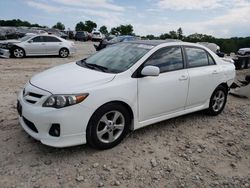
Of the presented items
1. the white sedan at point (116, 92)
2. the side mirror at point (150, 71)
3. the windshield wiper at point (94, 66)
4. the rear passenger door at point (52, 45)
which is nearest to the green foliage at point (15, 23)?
the rear passenger door at point (52, 45)

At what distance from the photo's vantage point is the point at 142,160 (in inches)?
148

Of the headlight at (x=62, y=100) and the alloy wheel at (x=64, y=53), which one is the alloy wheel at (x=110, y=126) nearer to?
the headlight at (x=62, y=100)

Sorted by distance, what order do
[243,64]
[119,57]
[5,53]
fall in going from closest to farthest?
→ [119,57], [243,64], [5,53]

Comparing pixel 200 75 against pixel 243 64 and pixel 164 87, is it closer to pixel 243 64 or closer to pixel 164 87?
pixel 164 87

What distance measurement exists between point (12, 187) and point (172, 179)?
73.1 inches

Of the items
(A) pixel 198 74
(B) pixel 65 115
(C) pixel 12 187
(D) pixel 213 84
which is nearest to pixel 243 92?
(D) pixel 213 84

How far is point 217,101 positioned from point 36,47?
12127 mm

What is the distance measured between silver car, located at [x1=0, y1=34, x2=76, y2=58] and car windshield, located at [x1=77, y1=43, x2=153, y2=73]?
1115cm

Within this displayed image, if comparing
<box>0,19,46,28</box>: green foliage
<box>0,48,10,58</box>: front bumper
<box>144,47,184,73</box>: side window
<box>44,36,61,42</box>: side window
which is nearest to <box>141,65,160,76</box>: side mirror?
<box>144,47,184,73</box>: side window

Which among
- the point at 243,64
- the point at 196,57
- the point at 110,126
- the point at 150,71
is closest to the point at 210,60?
the point at 196,57

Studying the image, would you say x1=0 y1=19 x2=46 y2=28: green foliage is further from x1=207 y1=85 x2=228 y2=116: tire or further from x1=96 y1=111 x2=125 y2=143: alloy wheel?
x1=96 y1=111 x2=125 y2=143: alloy wheel

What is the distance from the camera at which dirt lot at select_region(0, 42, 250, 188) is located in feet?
10.8

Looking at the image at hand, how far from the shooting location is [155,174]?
344 cm

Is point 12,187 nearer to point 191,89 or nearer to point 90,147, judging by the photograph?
point 90,147
